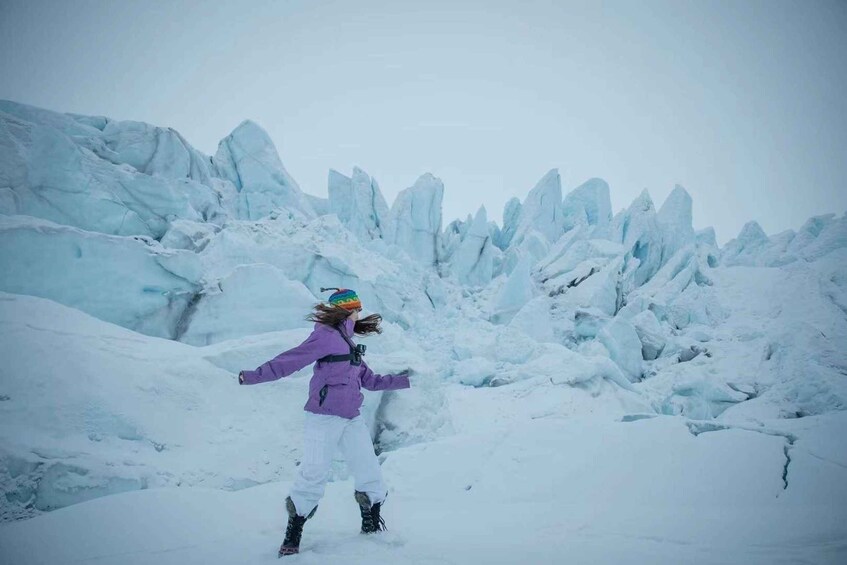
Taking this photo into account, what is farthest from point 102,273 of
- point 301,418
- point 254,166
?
point 254,166

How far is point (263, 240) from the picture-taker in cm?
1073

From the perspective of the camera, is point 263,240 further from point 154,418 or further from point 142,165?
point 142,165

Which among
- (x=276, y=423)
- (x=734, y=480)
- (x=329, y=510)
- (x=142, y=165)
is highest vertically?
(x=142, y=165)

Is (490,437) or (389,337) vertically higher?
(389,337)

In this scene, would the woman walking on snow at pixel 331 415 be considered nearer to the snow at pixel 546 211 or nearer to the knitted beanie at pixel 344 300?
the knitted beanie at pixel 344 300

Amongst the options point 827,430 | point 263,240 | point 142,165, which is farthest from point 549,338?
point 142,165

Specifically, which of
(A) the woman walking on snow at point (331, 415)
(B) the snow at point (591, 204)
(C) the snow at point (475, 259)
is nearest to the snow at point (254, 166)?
(C) the snow at point (475, 259)

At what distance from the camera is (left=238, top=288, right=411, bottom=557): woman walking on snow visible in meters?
2.06

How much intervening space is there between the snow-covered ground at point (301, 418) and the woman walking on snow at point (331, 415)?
0.76 ft

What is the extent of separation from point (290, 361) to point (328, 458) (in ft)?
1.86

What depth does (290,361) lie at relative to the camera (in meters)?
2.13

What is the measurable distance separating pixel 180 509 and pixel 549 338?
43.5 ft

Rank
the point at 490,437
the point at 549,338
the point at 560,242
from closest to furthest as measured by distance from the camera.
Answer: the point at 490,437
the point at 549,338
the point at 560,242

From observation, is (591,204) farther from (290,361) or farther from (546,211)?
(290,361)
